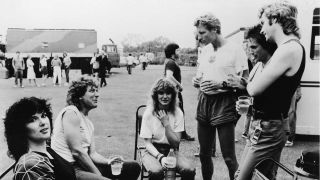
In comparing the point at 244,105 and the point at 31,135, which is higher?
the point at 244,105

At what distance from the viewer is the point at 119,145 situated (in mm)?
5938

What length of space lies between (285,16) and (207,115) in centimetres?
136

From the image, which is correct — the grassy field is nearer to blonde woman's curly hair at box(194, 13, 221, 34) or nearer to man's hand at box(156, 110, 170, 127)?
man's hand at box(156, 110, 170, 127)

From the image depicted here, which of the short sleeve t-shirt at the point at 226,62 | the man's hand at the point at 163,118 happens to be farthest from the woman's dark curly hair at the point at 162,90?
the short sleeve t-shirt at the point at 226,62

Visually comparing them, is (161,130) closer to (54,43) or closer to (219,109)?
(219,109)

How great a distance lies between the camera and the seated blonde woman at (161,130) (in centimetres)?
318

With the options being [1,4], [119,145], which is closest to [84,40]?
[119,145]

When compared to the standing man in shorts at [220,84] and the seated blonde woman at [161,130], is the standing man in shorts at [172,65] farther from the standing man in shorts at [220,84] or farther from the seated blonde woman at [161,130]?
the standing man in shorts at [220,84]

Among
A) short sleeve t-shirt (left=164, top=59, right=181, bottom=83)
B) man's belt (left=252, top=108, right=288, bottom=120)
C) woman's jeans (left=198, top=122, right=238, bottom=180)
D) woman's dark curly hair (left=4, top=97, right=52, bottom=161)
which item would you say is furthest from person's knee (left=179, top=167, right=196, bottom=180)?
short sleeve t-shirt (left=164, top=59, right=181, bottom=83)

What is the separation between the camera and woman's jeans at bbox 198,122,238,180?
3178mm

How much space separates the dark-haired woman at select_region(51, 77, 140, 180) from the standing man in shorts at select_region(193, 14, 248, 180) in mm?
754

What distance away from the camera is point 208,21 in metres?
3.11

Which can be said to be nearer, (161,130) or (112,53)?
(161,130)

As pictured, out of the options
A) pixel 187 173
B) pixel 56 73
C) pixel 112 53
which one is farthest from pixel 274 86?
pixel 112 53
